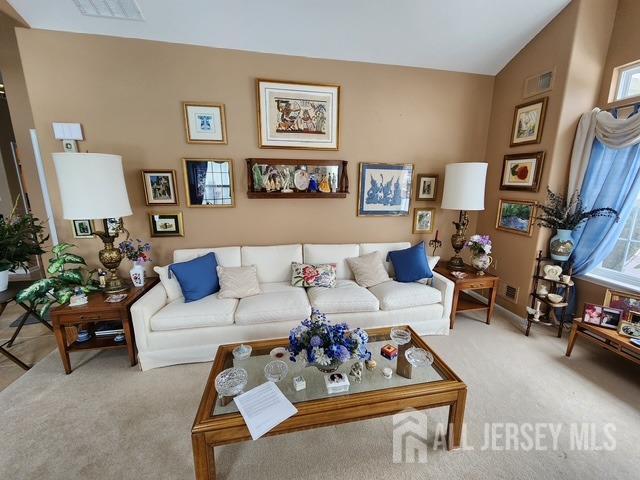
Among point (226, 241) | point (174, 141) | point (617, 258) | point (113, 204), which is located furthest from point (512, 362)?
point (174, 141)

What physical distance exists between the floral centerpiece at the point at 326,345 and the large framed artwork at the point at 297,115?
2.06 metres

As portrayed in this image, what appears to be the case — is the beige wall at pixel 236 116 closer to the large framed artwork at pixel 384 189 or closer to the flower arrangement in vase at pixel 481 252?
the large framed artwork at pixel 384 189

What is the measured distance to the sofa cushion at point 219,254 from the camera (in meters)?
2.77

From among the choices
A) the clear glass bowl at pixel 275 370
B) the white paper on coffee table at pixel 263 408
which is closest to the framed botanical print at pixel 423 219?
the clear glass bowl at pixel 275 370

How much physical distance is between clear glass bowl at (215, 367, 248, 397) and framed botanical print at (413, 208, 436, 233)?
2649 mm

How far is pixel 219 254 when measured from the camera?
282cm

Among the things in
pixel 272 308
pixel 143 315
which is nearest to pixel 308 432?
pixel 272 308

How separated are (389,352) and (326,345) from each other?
1.70ft

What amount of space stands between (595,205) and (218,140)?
145 inches

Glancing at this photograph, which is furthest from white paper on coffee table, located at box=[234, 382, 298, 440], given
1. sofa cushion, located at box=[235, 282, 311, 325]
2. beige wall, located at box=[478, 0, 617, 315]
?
beige wall, located at box=[478, 0, 617, 315]

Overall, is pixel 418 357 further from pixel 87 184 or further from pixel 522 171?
pixel 87 184

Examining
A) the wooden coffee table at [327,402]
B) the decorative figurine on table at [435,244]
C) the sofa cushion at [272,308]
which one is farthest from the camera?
the decorative figurine on table at [435,244]

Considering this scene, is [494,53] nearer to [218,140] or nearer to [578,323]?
[578,323]

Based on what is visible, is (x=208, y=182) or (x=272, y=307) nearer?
(x=272, y=307)
